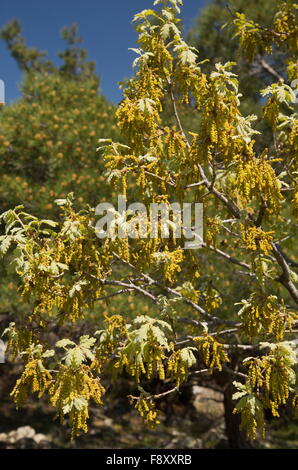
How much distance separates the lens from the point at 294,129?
3654 millimetres

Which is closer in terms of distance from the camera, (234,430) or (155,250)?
(155,250)

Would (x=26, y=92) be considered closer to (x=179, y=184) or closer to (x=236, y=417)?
(x=179, y=184)

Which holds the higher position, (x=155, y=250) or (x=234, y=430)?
(x=155, y=250)

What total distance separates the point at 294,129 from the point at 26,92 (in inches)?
261

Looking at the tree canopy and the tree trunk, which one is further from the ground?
the tree canopy

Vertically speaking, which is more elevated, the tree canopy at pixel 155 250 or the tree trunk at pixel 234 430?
the tree canopy at pixel 155 250

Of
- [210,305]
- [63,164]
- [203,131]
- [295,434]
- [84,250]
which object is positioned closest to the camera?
[203,131]

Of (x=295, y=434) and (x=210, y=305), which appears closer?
(x=210, y=305)

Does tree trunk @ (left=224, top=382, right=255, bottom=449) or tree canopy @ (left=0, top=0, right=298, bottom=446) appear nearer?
tree canopy @ (left=0, top=0, right=298, bottom=446)

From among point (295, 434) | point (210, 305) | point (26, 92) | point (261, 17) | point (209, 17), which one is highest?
point (209, 17)

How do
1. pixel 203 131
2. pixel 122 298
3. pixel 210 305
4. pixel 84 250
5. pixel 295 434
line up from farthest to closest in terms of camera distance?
pixel 295 434 → pixel 122 298 → pixel 210 305 → pixel 84 250 → pixel 203 131

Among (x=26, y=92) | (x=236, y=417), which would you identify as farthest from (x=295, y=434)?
(x=26, y=92)

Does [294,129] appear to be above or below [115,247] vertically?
above

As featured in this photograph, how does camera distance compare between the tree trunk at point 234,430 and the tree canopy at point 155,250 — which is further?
the tree trunk at point 234,430
